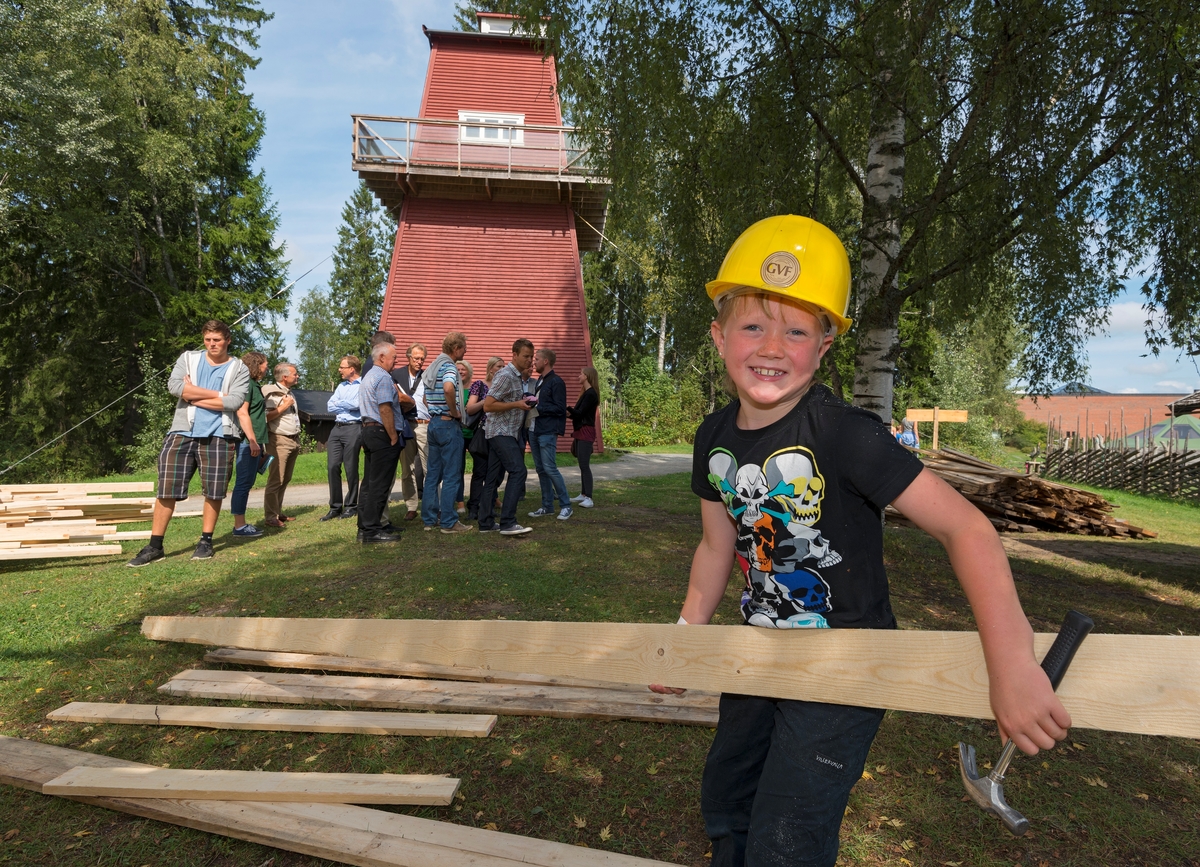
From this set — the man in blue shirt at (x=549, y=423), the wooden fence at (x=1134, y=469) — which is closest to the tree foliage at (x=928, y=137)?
the man in blue shirt at (x=549, y=423)

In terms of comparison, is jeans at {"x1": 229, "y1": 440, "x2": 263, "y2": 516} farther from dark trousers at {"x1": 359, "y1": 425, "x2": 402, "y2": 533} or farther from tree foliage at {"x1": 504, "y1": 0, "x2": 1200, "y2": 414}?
tree foliage at {"x1": 504, "y1": 0, "x2": 1200, "y2": 414}

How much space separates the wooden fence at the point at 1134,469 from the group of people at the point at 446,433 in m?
22.3

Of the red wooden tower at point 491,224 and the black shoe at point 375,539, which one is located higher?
the red wooden tower at point 491,224

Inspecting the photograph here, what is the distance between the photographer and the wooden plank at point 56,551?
7.34m

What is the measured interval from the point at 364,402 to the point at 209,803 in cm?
556

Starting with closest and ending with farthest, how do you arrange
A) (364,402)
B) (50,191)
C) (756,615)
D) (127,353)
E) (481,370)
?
(756,615) < (364,402) < (481,370) < (50,191) < (127,353)

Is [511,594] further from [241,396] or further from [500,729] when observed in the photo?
[241,396]

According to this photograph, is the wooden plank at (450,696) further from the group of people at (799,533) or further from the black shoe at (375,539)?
the black shoe at (375,539)

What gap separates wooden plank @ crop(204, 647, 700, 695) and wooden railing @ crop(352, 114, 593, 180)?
1743cm

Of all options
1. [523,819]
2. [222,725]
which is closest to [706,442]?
→ [523,819]

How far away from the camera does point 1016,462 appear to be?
123ft

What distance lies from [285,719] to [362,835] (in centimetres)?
128

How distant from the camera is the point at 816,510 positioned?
197 cm

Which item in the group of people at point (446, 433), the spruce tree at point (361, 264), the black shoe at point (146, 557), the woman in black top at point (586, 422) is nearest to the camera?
the black shoe at point (146, 557)
